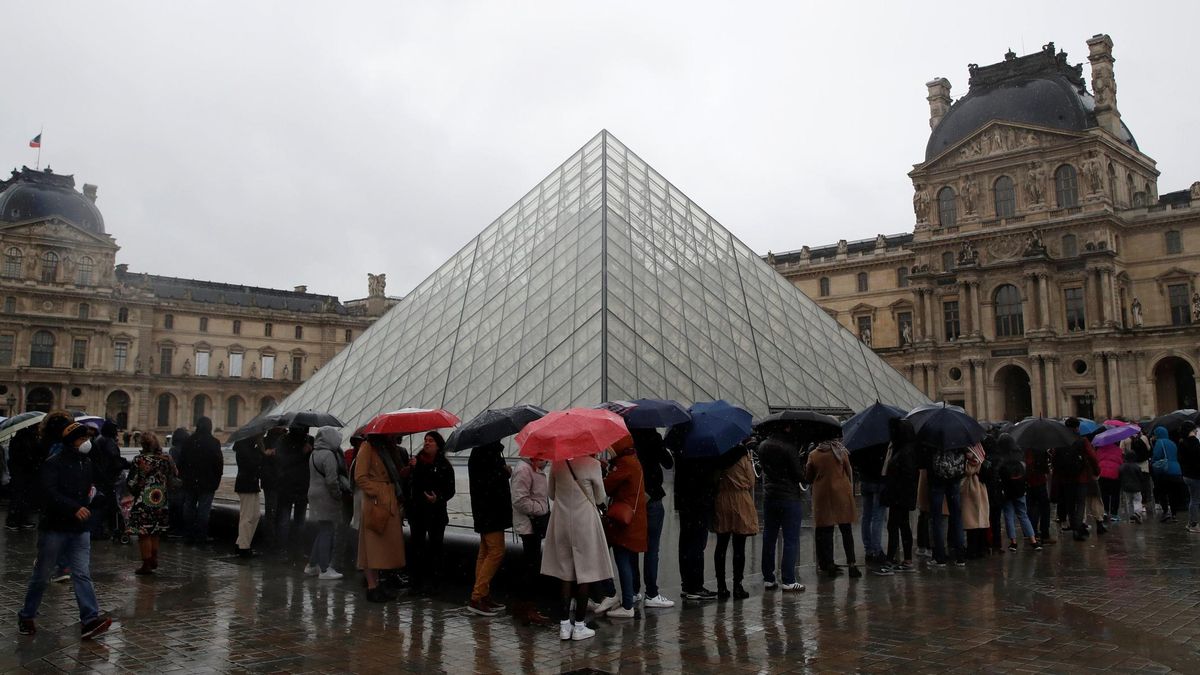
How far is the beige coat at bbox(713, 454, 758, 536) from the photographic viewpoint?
654 centimetres

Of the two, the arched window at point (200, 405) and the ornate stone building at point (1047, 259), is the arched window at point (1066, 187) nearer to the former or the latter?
the ornate stone building at point (1047, 259)

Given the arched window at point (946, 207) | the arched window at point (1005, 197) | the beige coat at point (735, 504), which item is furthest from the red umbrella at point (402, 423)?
the arched window at point (946, 207)

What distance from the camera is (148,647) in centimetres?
509

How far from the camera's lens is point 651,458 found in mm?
6559

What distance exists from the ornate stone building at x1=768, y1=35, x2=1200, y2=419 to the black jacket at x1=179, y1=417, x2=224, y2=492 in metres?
38.3

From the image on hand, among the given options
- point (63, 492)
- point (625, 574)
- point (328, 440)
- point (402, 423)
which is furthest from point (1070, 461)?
point (63, 492)

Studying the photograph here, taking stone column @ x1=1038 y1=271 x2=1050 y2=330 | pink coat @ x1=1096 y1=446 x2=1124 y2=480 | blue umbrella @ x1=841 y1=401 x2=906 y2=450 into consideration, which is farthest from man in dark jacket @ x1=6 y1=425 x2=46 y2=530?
stone column @ x1=1038 y1=271 x2=1050 y2=330

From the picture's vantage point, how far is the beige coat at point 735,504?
6.54 meters

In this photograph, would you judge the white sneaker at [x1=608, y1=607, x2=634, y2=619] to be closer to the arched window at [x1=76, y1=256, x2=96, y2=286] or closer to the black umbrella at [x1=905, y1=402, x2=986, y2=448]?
the black umbrella at [x1=905, y1=402, x2=986, y2=448]

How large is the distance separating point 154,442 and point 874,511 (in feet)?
22.2

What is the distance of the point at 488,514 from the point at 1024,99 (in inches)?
1768

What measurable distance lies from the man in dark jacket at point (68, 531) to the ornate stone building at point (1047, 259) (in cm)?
4074

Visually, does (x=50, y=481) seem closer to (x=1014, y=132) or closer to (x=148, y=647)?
(x=148, y=647)

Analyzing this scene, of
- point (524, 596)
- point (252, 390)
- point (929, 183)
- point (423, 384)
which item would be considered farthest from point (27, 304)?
point (524, 596)
